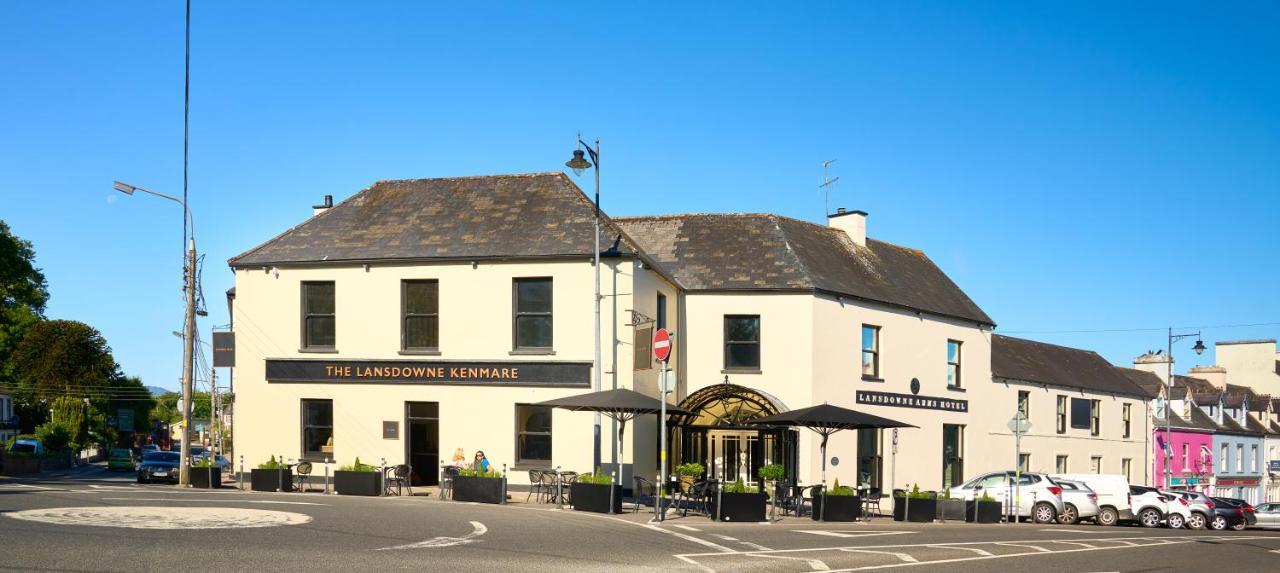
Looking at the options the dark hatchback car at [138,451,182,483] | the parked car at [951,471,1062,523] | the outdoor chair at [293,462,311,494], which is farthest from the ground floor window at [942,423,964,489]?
the dark hatchback car at [138,451,182,483]

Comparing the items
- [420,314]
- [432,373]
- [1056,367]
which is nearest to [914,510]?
[432,373]

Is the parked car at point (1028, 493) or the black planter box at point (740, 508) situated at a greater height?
the black planter box at point (740, 508)

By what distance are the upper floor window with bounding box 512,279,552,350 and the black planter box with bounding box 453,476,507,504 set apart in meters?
4.40

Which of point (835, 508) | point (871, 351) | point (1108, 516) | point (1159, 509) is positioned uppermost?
point (871, 351)

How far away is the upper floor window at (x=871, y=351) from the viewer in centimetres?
3500

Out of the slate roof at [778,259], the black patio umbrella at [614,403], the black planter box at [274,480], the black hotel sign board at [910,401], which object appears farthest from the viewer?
the black hotel sign board at [910,401]

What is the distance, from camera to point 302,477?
29.2m

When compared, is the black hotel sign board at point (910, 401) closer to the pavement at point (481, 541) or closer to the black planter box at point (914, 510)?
the black planter box at point (914, 510)

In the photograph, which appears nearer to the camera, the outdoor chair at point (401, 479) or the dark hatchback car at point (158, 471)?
the outdoor chair at point (401, 479)

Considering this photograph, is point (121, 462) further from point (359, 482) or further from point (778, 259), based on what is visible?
point (778, 259)

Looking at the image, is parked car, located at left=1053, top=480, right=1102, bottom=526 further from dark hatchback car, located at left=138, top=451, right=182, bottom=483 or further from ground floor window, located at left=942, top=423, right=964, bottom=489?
dark hatchback car, located at left=138, top=451, right=182, bottom=483

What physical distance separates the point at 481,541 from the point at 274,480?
524 inches

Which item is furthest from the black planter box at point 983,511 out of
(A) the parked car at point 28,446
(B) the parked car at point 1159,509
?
(A) the parked car at point 28,446

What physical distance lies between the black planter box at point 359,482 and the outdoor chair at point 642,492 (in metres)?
6.05
